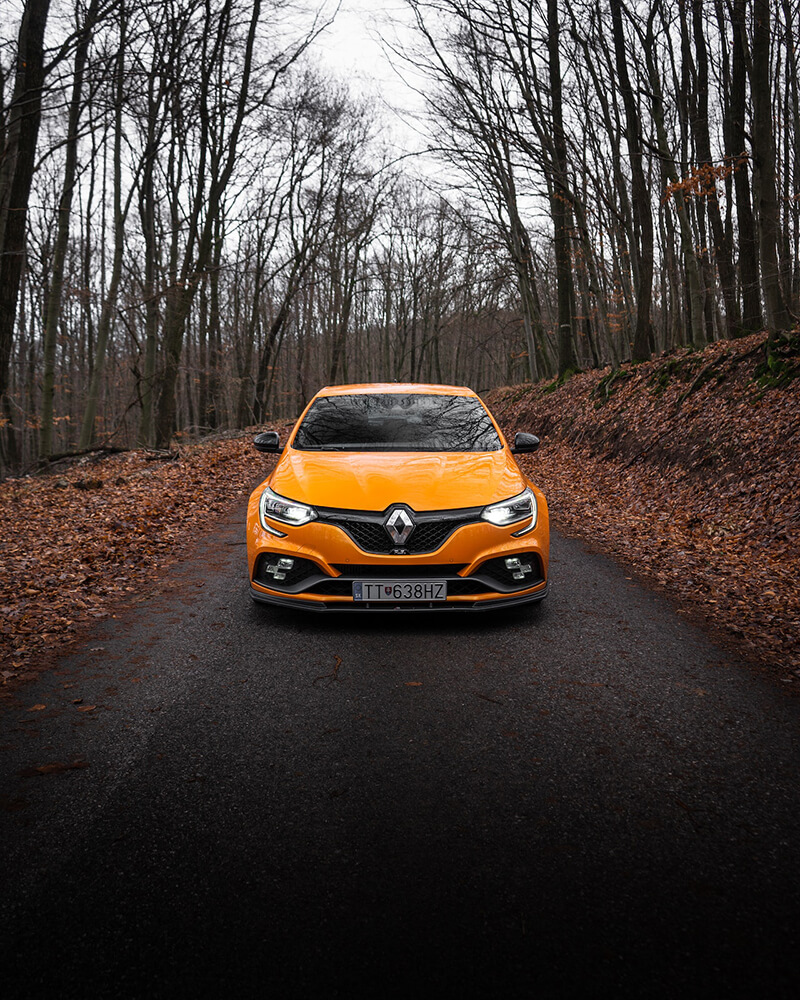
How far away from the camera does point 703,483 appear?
339 inches

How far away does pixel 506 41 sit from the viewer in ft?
49.9

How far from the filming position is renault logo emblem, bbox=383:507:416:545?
13.3 ft

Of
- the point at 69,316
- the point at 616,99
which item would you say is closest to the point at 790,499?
the point at 616,99

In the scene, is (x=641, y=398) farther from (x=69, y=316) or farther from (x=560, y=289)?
(x=69, y=316)

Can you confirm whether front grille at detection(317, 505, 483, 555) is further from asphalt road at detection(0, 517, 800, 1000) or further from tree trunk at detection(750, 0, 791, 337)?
tree trunk at detection(750, 0, 791, 337)

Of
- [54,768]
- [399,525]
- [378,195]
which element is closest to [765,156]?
[399,525]

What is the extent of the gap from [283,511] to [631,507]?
6.44 metres

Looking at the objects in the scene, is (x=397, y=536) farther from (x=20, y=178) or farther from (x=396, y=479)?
(x=20, y=178)

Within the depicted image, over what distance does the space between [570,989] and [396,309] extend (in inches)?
1702

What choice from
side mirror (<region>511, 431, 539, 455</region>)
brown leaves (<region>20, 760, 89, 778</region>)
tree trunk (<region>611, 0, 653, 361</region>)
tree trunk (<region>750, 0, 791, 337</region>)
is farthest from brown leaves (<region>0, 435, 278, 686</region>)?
tree trunk (<region>611, 0, 653, 361</region>)

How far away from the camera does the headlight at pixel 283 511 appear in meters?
4.18

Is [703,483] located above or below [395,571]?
above

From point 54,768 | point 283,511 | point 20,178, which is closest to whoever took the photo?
point 54,768

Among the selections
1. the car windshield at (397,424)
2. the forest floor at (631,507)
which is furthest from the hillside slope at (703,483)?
the car windshield at (397,424)
